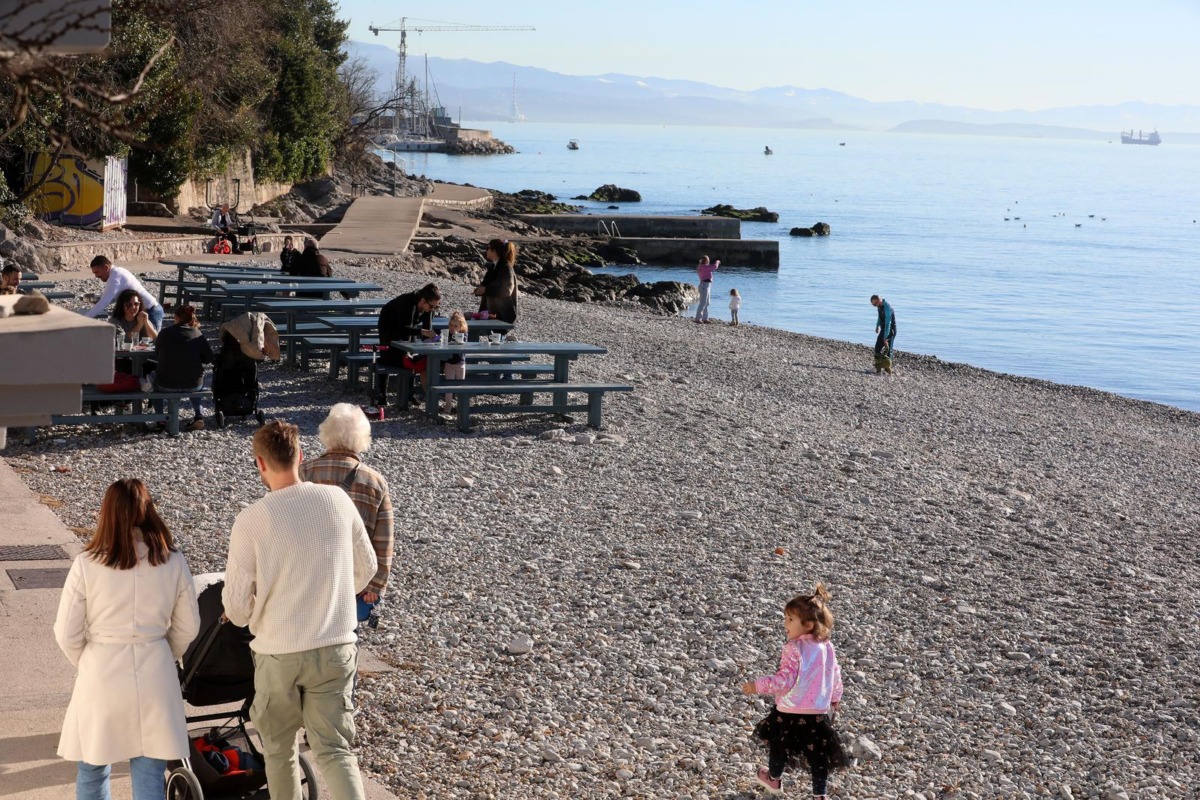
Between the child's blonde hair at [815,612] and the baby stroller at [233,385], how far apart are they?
7.70 meters

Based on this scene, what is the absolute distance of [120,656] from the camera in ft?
12.9

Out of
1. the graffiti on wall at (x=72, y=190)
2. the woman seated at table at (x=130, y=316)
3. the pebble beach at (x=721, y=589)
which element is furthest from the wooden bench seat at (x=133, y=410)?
the graffiti on wall at (x=72, y=190)

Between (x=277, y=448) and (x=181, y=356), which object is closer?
(x=277, y=448)

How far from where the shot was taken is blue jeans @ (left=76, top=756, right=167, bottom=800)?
402 cm

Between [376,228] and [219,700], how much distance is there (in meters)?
35.0

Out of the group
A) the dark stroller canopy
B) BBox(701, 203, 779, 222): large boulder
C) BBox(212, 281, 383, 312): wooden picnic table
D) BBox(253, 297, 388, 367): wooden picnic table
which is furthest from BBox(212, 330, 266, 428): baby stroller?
BBox(701, 203, 779, 222): large boulder

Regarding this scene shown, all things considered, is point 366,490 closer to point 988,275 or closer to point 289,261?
point 289,261

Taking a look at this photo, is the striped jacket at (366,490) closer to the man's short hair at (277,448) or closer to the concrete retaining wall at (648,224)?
the man's short hair at (277,448)

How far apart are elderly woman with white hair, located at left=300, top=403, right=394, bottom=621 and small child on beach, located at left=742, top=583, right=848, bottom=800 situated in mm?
1615

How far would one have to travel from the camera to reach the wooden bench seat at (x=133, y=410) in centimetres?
1085

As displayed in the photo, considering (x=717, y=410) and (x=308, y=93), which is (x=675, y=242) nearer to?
(x=308, y=93)

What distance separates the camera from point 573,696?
653cm

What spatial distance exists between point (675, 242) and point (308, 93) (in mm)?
19572

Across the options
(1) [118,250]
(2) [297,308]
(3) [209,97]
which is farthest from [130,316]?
(3) [209,97]
